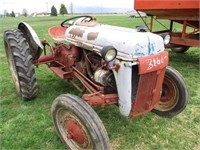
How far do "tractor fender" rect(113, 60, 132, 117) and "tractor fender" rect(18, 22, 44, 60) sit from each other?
164cm

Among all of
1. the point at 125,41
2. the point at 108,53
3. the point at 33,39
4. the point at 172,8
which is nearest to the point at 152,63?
the point at 125,41

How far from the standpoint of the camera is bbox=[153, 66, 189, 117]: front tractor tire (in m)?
3.03

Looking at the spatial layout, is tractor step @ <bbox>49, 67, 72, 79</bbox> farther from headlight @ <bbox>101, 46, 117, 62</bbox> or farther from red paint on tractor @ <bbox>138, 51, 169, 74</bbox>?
red paint on tractor @ <bbox>138, 51, 169, 74</bbox>

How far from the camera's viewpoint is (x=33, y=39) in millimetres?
3670

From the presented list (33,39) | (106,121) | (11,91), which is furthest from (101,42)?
(11,91)

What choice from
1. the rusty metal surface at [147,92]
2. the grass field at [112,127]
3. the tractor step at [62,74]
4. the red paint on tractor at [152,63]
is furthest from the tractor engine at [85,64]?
the grass field at [112,127]

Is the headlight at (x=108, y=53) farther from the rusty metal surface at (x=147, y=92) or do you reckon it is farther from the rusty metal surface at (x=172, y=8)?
the rusty metal surface at (x=172, y=8)

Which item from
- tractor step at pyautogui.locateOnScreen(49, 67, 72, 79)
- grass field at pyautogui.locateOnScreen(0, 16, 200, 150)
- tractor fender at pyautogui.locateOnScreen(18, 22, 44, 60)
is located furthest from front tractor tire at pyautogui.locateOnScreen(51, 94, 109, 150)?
tractor fender at pyautogui.locateOnScreen(18, 22, 44, 60)

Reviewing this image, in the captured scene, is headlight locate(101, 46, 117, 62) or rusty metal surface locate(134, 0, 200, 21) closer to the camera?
headlight locate(101, 46, 117, 62)

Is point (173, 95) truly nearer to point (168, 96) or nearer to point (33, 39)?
point (168, 96)

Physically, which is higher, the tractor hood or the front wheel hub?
the tractor hood

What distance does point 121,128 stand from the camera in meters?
3.03

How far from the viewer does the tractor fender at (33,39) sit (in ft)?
12.0

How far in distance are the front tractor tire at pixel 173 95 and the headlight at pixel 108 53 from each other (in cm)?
113
